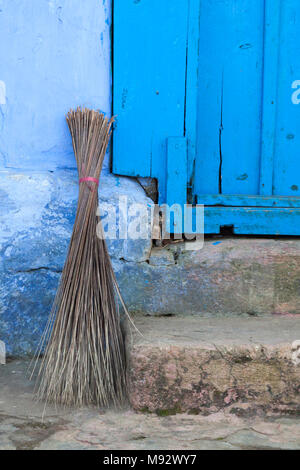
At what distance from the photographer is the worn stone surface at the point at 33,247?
7.32ft

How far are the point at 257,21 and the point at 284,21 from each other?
13 cm

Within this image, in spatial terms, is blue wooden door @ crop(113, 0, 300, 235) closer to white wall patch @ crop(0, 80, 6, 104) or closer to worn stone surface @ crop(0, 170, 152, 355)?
worn stone surface @ crop(0, 170, 152, 355)

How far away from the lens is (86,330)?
1.84m

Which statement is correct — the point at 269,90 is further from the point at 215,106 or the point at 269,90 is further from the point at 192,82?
the point at 192,82

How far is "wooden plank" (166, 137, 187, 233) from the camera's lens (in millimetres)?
2281

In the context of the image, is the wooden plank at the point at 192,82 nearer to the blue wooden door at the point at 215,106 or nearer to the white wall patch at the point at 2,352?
the blue wooden door at the point at 215,106

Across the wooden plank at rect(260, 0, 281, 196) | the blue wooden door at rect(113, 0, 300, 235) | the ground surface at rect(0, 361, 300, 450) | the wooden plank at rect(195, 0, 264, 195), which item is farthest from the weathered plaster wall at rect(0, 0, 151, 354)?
the wooden plank at rect(260, 0, 281, 196)

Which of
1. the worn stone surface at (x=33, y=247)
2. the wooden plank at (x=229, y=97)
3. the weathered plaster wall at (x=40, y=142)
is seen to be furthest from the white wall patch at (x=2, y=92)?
the wooden plank at (x=229, y=97)

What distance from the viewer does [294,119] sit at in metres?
2.46

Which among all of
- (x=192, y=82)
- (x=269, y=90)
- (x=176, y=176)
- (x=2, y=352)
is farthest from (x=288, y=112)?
(x=2, y=352)

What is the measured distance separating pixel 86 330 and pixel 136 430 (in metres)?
0.40

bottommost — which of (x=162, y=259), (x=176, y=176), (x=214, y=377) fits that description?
(x=214, y=377)

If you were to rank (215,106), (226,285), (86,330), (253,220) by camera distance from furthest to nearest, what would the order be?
1. (215,106)
2. (253,220)
3. (226,285)
4. (86,330)

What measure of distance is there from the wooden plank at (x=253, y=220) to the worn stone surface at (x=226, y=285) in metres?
0.13
